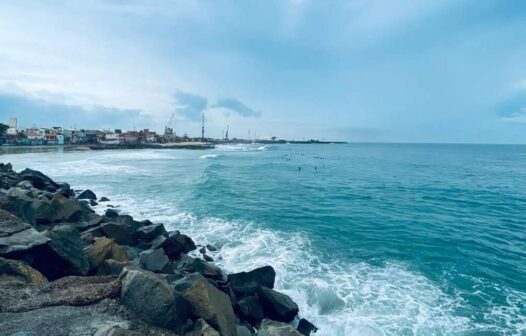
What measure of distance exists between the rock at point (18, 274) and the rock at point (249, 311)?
4.50 metres

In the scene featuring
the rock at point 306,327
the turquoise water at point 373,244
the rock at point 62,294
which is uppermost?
the rock at point 62,294

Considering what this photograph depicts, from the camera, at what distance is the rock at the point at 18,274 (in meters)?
6.14

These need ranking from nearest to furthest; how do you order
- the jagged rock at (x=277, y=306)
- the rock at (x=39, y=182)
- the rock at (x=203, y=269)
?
the jagged rock at (x=277, y=306) < the rock at (x=203, y=269) < the rock at (x=39, y=182)

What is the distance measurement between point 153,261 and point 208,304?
377cm

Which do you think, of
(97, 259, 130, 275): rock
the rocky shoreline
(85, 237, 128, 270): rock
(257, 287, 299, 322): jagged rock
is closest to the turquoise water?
(257, 287, 299, 322): jagged rock

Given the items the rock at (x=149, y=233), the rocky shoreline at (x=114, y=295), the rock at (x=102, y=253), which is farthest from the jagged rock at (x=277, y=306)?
the rock at (x=149, y=233)

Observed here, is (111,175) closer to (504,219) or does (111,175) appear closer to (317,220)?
(317,220)

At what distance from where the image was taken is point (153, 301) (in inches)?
216

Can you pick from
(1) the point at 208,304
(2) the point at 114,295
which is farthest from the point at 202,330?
(2) the point at 114,295

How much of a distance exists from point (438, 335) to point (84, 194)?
22.0 metres

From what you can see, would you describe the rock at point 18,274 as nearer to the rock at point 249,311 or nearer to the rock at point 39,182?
the rock at point 249,311

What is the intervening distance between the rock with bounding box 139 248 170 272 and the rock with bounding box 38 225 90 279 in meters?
1.62

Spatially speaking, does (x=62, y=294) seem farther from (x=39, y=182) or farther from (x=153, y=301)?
(x=39, y=182)

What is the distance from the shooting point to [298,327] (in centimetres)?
780
